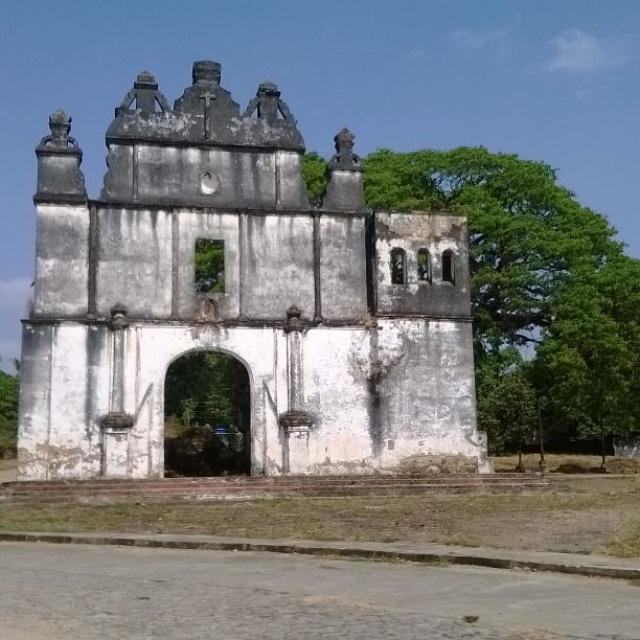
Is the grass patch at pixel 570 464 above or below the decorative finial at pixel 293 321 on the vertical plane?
below

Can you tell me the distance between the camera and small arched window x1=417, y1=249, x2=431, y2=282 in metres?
24.4

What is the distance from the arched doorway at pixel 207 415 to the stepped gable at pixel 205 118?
511 cm

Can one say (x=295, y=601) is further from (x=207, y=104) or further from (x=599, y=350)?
(x=599, y=350)

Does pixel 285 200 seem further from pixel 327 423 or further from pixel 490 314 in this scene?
pixel 490 314

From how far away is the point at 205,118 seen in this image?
23.9 metres

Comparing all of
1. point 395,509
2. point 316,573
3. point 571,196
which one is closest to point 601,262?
point 571,196

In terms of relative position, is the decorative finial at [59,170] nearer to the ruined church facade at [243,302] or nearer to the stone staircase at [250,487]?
the ruined church facade at [243,302]

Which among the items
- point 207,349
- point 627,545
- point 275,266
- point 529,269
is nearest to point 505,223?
point 529,269

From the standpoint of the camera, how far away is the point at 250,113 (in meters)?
24.2

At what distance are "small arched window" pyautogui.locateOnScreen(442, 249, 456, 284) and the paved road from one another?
14260 mm

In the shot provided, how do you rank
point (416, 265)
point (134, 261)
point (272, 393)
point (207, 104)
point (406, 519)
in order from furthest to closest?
point (416, 265)
point (207, 104)
point (272, 393)
point (134, 261)
point (406, 519)

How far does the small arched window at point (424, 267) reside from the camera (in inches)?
961

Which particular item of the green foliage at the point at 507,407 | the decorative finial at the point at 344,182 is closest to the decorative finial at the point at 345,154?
the decorative finial at the point at 344,182

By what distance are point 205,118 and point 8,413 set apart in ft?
105
